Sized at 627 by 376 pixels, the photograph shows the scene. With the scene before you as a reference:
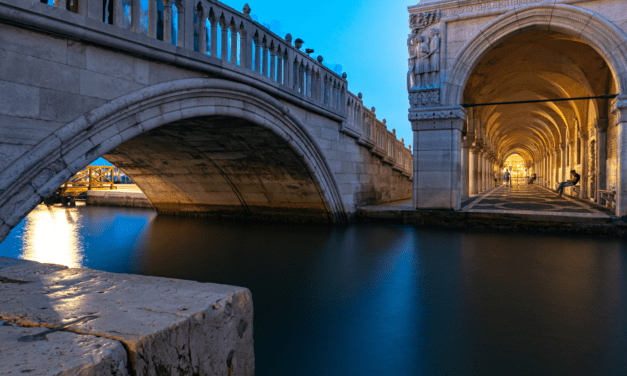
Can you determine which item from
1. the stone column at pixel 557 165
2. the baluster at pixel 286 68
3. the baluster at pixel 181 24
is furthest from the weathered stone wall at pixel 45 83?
the stone column at pixel 557 165

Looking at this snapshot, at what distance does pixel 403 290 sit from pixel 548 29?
6.68 m

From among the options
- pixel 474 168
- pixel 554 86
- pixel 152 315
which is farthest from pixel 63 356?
pixel 474 168

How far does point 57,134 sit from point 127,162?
6034 mm

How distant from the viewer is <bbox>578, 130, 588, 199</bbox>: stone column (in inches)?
475

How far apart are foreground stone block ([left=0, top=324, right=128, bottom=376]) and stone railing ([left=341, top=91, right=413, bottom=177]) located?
7538mm

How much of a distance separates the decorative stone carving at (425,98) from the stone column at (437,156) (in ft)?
0.43

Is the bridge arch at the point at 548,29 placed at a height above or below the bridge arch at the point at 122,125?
above

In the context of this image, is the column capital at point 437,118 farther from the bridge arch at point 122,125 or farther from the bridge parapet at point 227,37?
the bridge arch at point 122,125

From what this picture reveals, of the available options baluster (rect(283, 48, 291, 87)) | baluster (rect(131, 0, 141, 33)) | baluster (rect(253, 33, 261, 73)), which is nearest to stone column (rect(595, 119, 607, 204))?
baluster (rect(283, 48, 291, 87))

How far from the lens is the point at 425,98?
27.1 ft

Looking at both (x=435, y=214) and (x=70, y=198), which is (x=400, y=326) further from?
(x=70, y=198)

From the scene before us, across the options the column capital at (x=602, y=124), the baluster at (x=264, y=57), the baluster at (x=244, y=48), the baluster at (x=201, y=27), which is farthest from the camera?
the column capital at (x=602, y=124)

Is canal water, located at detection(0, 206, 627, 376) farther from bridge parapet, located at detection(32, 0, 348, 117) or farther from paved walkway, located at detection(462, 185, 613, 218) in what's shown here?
bridge parapet, located at detection(32, 0, 348, 117)

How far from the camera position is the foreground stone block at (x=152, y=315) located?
1.20m
